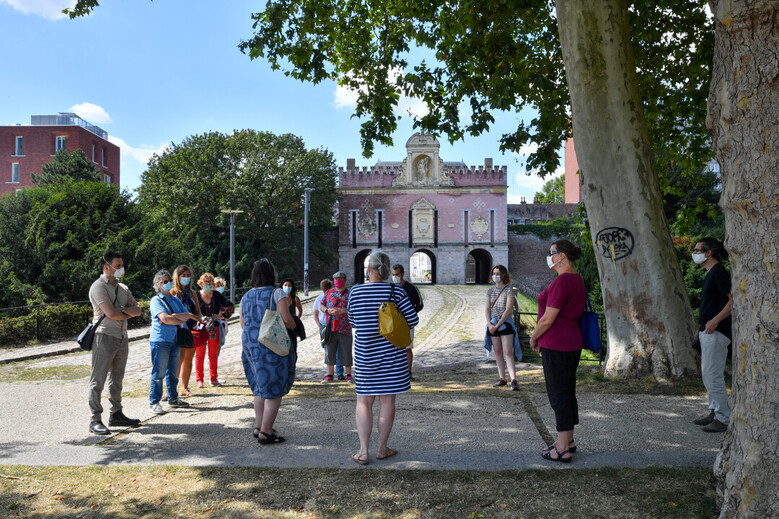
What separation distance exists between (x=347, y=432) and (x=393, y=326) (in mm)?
1587

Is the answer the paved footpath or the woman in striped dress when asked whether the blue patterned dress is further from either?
the woman in striped dress

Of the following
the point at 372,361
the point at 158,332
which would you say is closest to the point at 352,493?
the point at 372,361

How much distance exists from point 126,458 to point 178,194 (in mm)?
37122

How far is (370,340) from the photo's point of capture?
445cm

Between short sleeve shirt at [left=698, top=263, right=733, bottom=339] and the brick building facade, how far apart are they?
147 feet

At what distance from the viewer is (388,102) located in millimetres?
11156

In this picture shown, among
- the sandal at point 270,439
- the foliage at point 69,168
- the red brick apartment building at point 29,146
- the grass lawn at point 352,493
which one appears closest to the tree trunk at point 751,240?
the grass lawn at point 352,493

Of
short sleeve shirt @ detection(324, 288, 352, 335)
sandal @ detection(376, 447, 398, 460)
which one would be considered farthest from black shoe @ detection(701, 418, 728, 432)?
short sleeve shirt @ detection(324, 288, 352, 335)

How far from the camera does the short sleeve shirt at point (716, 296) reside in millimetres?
5145

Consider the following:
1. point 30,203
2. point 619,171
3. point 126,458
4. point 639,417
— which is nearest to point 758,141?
point 639,417

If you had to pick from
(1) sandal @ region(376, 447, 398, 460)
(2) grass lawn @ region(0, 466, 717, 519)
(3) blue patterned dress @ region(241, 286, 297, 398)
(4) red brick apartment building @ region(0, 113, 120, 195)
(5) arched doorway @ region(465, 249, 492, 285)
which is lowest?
(2) grass lawn @ region(0, 466, 717, 519)

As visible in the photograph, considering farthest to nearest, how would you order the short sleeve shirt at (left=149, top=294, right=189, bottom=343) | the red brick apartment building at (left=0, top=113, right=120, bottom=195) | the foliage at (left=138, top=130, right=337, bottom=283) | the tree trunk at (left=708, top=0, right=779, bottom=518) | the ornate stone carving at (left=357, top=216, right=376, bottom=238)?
1. the ornate stone carving at (left=357, top=216, right=376, bottom=238)
2. the red brick apartment building at (left=0, top=113, right=120, bottom=195)
3. the foliage at (left=138, top=130, right=337, bottom=283)
4. the short sleeve shirt at (left=149, top=294, right=189, bottom=343)
5. the tree trunk at (left=708, top=0, right=779, bottom=518)

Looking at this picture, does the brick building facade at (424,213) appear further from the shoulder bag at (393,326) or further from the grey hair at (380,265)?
the shoulder bag at (393,326)

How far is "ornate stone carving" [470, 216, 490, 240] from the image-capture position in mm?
50438
